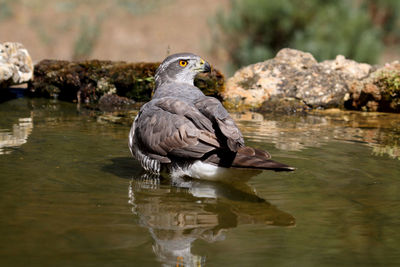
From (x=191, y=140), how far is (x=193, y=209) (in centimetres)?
83

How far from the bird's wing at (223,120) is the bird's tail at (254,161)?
0.09 metres

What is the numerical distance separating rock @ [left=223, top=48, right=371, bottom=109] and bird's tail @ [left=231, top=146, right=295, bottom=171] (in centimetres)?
708

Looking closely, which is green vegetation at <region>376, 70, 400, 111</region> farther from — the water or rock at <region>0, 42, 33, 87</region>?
rock at <region>0, 42, 33, 87</region>

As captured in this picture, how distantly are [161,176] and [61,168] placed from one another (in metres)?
1.07

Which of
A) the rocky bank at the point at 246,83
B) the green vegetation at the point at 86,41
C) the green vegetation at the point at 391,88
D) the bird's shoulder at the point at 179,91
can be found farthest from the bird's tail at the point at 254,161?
the green vegetation at the point at 86,41

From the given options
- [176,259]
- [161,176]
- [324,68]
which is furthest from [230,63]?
[176,259]

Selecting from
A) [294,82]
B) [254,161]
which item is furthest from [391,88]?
[254,161]

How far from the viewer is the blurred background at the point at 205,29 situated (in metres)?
17.4

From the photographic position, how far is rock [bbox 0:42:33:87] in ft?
37.0

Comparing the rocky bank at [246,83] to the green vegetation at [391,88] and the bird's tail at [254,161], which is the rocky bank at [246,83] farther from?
the bird's tail at [254,161]

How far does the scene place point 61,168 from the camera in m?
5.70

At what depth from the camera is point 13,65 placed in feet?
38.3

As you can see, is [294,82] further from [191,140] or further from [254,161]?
[254,161]

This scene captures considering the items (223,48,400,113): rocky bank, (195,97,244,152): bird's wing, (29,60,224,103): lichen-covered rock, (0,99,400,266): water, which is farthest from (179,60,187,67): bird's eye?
(223,48,400,113): rocky bank
